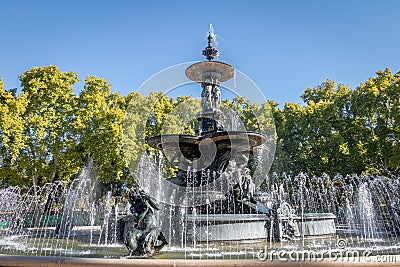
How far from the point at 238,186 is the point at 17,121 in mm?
17633

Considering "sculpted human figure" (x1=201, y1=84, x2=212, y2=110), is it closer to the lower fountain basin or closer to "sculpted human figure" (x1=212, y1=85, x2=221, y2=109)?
"sculpted human figure" (x1=212, y1=85, x2=221, y2=109)

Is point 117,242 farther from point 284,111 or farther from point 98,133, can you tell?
point 284,111

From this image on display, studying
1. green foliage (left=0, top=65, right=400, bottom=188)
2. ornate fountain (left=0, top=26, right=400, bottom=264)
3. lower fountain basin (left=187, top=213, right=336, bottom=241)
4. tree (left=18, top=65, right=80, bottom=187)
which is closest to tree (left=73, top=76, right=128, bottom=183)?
green foliage (left=0, top=65, right=400, bottom=188)

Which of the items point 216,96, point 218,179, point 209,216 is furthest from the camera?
point 216,96

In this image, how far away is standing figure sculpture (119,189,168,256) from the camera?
681 cm

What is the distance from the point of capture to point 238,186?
12.8 m

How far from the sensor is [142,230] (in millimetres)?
6984

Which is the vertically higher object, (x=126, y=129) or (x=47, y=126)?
(x=126, y=129)

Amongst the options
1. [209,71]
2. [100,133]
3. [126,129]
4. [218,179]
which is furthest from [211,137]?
[126,129]

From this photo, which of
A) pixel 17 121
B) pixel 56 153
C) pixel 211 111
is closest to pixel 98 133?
pixel 56 153

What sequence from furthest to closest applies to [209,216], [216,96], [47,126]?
[47,126] → [216,96] → [209,216]

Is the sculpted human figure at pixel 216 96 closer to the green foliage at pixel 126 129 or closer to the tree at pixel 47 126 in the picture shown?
the green foliage at pixel 126 129

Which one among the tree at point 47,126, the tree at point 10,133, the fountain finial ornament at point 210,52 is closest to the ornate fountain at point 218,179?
the fountain finial ornament at point 210,52

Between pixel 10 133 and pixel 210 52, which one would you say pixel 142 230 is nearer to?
pixel 210 52
